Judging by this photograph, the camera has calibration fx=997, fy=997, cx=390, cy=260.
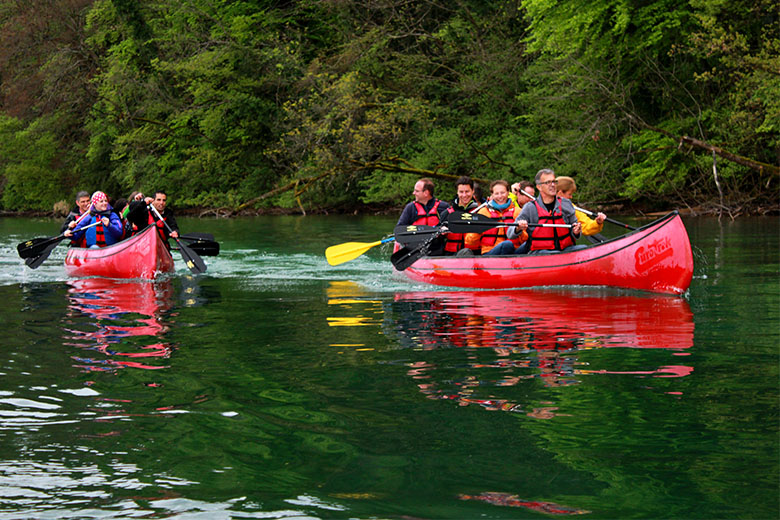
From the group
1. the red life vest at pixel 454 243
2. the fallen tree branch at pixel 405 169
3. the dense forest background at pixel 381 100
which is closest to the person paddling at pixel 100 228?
the red life vest at pixel 454 243

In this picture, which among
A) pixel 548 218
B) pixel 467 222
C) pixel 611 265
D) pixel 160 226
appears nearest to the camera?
pixel 611 265

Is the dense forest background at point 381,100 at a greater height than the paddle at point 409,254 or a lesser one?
greater

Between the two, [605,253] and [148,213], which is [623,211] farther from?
[605,253]

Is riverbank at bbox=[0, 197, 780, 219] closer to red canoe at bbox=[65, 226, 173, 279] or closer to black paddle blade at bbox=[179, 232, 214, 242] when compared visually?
black paddle blade at bbox=[179, 232, 214, 242]

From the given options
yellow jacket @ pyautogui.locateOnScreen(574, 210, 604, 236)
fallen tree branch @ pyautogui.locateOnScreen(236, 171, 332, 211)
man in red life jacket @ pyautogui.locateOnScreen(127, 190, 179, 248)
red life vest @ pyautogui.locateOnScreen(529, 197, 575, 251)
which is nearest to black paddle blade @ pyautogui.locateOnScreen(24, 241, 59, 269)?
man in red life jacket @ pyautogui.locateOnScreen(127, 190, 179, 248)

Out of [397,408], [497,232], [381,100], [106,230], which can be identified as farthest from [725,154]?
[397,408]

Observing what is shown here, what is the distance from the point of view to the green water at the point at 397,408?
386cm

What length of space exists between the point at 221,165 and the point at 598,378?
31564 mm

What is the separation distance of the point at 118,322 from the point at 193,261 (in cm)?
485

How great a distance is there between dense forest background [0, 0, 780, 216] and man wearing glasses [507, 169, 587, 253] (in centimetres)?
1137

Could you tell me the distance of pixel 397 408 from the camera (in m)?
5.26

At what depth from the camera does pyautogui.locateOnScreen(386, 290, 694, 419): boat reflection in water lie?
19.1ft

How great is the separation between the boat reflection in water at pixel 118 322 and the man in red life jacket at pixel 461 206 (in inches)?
135

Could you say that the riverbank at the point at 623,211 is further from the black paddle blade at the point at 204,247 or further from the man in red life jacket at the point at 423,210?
the black paddle blade at the point at 204,247
